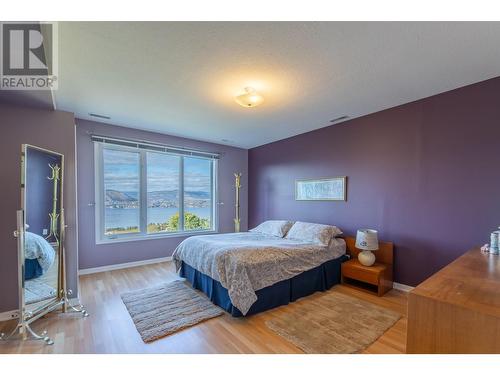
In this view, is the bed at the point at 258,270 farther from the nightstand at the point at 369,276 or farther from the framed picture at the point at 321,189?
the framed picture at the point at 321,189

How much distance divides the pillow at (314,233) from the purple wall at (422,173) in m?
0.40

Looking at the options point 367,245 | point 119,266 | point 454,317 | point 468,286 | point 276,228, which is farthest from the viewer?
point 276,228

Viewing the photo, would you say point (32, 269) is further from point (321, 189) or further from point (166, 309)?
point (321, 189)

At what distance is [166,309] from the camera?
2.48 meters

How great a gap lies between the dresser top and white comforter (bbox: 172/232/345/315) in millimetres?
1544

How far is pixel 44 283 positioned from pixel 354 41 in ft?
11.9

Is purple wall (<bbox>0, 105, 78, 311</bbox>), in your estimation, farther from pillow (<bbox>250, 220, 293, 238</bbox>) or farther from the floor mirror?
pillow (<bbox>250, 220, 293, 238</bbox>)

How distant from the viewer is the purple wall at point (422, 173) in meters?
2.40

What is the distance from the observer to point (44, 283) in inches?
89.4

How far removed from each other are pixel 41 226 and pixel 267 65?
8.90 feet

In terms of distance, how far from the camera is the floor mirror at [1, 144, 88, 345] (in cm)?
193

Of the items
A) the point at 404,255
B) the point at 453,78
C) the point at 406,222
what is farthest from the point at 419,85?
the point at 404,255

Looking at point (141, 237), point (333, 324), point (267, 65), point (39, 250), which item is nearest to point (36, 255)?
point (39, 250)

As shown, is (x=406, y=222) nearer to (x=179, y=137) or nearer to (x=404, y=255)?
(x=404, y=255)
